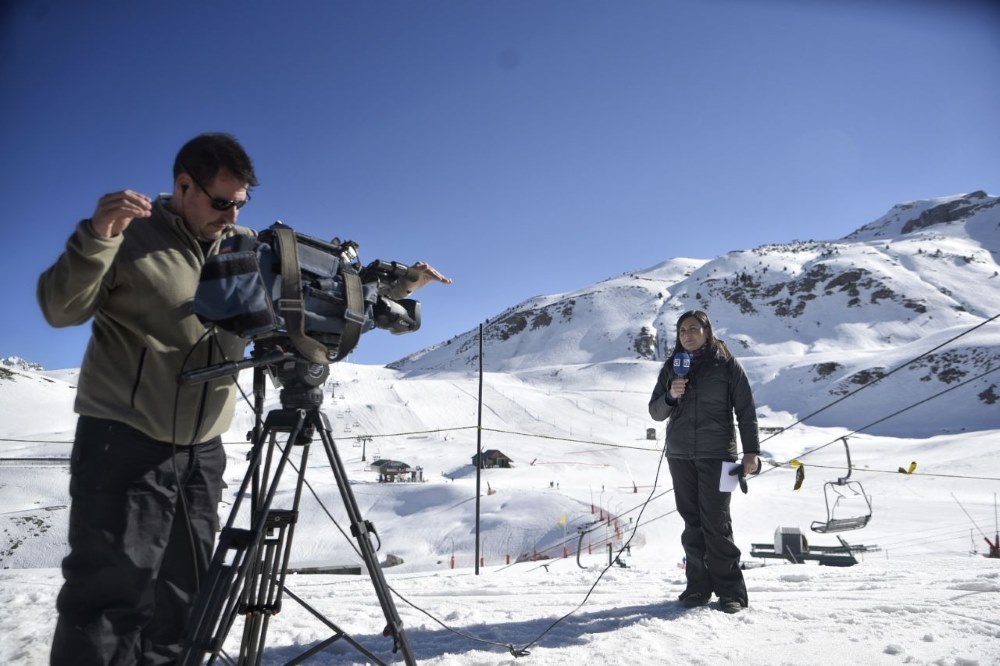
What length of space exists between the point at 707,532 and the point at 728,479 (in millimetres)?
398

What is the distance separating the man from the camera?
163 cm

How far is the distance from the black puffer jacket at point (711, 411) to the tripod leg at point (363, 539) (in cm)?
244

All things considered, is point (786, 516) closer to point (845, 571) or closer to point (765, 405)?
point (845, 571)

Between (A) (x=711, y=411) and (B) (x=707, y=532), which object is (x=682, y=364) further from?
(B) (x=707, y=532)

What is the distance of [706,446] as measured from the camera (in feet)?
12.5

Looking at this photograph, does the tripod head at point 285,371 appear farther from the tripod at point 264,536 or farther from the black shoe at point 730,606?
the black shoe at point 730,606

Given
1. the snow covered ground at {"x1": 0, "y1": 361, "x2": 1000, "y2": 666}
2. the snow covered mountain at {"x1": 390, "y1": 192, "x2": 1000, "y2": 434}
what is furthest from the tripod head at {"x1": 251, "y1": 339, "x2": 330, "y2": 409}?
the snow covered mountain at {"x1": 390, "y1": 192, "x2": 1000, "y2": 434}

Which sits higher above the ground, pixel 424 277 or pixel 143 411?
pixel 424 277

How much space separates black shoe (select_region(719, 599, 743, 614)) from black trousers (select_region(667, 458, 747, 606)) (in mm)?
30

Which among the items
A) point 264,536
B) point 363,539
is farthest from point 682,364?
point 264,536

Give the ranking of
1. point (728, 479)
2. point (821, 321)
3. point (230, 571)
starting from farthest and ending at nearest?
point (821, 321)
point (728, 479)
point (230, 571)

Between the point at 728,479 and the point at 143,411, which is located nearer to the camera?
the point at 143,411

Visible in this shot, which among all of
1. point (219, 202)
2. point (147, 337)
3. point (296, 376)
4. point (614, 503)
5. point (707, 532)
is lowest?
point (614, 503)

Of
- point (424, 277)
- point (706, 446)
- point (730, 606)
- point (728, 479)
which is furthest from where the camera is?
point (706, 446)
